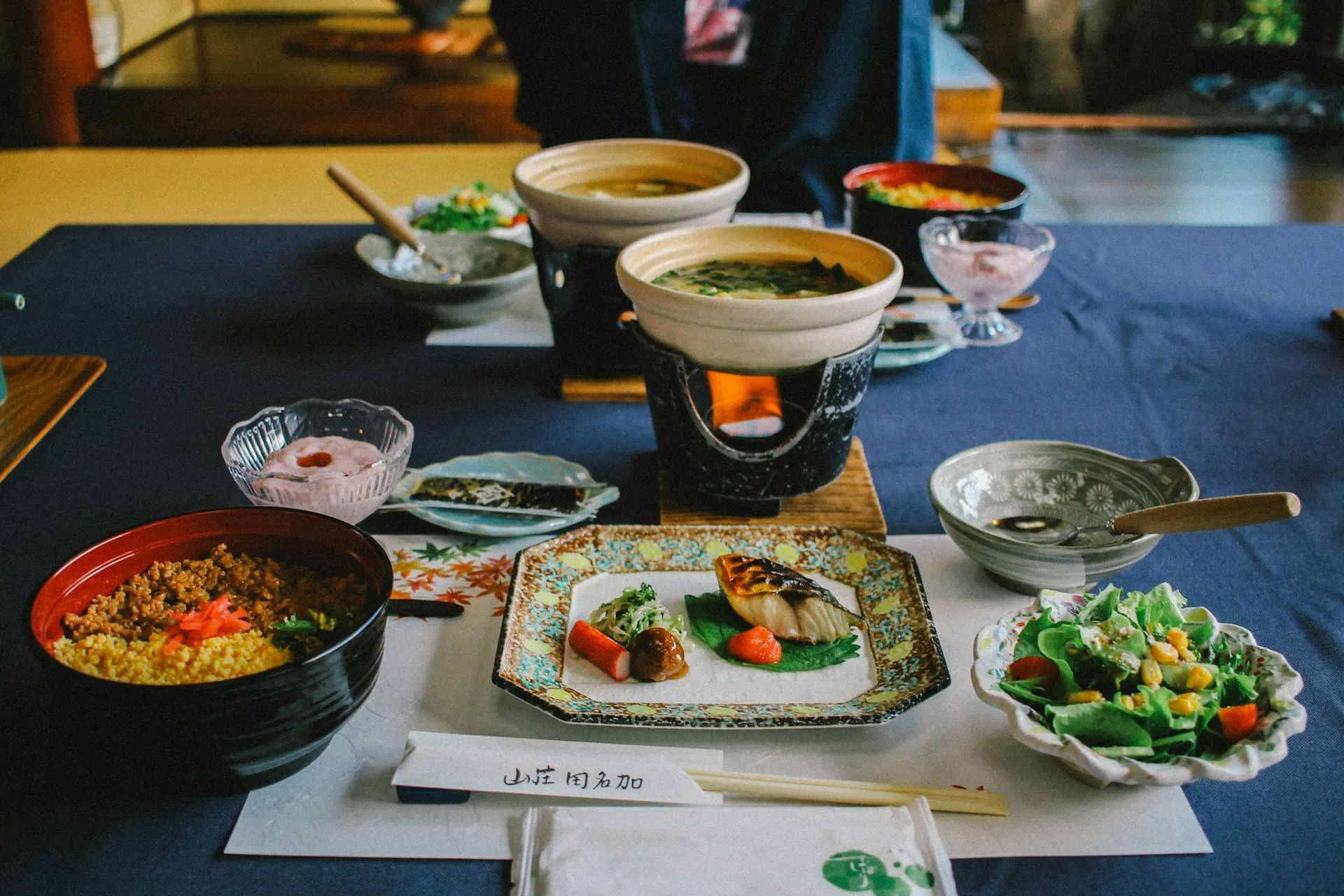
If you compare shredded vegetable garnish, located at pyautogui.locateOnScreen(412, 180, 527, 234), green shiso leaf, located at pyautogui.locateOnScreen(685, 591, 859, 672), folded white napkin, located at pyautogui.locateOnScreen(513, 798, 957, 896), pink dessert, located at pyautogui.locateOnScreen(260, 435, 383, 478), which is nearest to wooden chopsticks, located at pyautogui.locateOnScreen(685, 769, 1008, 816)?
folded white napkin, located at pyautogui.locateOnScreen(513, 798, 957, 896)

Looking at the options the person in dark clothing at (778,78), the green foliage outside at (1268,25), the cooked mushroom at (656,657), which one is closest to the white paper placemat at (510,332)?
the cooked mushroom at (656,657)

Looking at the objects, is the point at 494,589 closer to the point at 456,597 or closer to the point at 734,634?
the point at 456,597

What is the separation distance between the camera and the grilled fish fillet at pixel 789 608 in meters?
0.91

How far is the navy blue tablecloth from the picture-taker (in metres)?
0.73

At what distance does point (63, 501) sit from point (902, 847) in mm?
952

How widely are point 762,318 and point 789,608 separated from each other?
0.89 ft

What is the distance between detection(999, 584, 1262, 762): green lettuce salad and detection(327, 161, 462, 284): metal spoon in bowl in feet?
3.38

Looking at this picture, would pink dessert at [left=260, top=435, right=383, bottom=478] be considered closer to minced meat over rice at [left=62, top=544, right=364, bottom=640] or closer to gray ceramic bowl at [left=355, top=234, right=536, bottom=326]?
minced meat over rice at [left=62, top=544, right=364, bottom=640]

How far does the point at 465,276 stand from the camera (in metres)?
1.68

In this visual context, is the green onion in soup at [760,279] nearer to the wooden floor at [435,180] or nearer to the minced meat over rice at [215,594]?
the minced meat over rice at [215,594]

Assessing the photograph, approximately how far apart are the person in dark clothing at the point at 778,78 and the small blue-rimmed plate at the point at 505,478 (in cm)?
131

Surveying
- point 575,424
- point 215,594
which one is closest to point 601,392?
point 575,424

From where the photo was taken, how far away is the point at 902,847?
2.34 ft

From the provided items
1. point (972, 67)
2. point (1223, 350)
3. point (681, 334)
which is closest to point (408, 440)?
point (681, 334)
